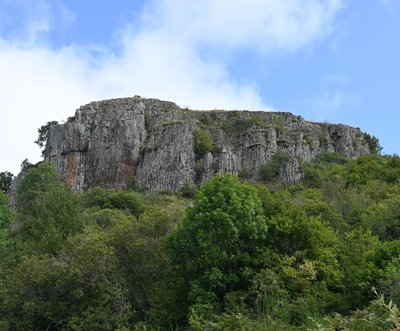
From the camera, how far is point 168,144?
6134cm

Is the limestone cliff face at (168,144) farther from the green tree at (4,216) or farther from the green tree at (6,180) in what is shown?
the green tree at (4,216)

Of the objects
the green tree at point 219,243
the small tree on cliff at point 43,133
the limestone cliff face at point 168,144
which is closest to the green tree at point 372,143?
the limestone cliff face at point 168,144

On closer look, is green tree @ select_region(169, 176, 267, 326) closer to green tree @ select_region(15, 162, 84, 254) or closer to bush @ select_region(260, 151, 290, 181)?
green tree @ select_region(15, 162, 84, 254)

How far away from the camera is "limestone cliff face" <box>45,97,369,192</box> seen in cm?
5884

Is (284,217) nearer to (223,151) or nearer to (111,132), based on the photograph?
(223,151)

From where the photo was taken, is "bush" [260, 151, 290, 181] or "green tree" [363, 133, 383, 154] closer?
"bush" [260, 151, 290, 181]

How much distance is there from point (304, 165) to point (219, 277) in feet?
137

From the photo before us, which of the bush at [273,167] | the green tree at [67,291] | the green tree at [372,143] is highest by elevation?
the green tree at [372,143]

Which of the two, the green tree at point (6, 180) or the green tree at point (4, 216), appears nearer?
the green tree at point (4, 216)

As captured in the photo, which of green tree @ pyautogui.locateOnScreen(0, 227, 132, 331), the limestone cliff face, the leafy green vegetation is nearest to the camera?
green tree @ pyautogui.locateOnScreen(0, 227, 132, 331)

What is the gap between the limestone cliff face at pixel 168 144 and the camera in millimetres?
58844

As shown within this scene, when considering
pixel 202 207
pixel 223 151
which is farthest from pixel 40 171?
pixel 202 207

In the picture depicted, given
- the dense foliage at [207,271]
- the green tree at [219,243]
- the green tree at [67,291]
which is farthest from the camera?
the green tree at [67,291]

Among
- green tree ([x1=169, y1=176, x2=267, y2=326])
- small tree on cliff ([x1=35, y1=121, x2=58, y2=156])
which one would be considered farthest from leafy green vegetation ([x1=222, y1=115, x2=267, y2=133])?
green tree ([x1=169, y1=176, x2=267, y2=326])
